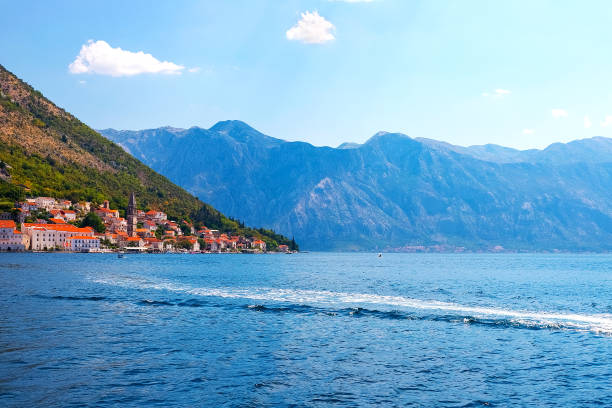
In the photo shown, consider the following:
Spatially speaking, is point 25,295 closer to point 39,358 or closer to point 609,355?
point 39,358

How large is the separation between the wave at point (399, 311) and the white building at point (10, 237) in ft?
443

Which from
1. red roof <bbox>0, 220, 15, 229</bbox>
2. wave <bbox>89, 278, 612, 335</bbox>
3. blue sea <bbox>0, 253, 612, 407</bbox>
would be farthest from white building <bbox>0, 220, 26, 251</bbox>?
blue sea <bbox>0, 253, 612, 407</bbox>

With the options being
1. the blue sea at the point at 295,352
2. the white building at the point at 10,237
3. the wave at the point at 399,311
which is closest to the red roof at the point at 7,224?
the white building at the point at 10,237

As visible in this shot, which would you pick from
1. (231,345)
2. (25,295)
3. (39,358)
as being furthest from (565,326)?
(25,295)

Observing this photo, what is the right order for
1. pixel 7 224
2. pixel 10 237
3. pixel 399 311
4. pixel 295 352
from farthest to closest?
pixel 10 237
pixel 7 224
pixel 399 311
pixel 295 352

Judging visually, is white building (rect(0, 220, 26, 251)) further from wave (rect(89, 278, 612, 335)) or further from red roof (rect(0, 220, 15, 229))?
wave (rect(89, 278, 612, 335))

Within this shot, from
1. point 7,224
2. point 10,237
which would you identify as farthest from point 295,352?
point 10,237

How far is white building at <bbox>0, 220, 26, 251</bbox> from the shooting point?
615ft

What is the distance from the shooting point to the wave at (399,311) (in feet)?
162

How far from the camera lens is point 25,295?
2359 inches

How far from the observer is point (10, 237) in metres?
192

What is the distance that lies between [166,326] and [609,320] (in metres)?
40.5

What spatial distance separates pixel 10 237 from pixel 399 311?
580 ft

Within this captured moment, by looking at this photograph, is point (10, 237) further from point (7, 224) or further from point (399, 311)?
point (399, 311)
